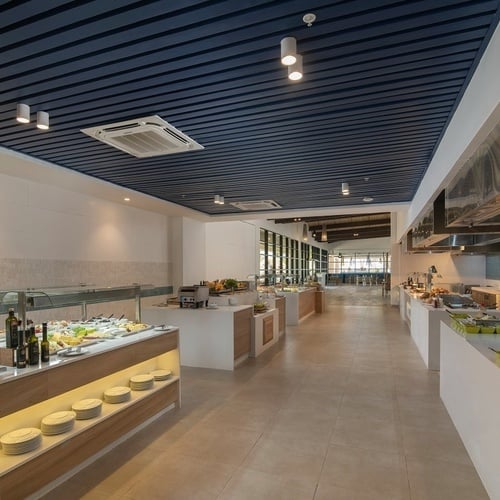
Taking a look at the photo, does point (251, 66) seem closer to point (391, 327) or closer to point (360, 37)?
point (360, 37)

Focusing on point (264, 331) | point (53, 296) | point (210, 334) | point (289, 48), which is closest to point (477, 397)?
point (289, 48)

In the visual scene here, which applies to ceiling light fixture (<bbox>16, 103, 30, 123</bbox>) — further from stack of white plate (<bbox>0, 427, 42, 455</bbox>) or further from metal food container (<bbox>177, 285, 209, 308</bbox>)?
metal food container (<bbox>177, 285, 209, 308</bbox>)

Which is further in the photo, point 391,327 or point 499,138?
point 391,327

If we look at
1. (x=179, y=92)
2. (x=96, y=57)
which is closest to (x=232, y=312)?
(x=179, y=92)

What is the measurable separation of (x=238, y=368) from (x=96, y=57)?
448 cm

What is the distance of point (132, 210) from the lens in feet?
25.7

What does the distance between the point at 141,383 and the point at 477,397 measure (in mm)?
2920

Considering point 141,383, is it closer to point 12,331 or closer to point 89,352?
point 89,352

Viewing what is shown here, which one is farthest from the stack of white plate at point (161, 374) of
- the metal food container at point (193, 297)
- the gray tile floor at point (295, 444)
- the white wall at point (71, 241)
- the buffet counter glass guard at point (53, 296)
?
the metal food container at point (193, 297)

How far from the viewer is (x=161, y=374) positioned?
12.5 feet

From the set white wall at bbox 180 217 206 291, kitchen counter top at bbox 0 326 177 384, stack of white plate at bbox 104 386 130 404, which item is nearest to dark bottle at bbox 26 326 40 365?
kitchen counter top at bbox 0 326 177 384

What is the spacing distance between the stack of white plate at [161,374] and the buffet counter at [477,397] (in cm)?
285

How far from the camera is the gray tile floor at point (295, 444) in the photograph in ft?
8.29

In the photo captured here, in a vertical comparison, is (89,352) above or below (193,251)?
below
